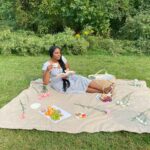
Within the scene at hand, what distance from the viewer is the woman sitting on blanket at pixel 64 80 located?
558cm

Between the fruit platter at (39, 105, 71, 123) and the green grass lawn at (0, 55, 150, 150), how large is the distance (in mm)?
349

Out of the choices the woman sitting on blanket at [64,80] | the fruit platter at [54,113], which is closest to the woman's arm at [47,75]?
the woman sitting on blanket at [64,80]

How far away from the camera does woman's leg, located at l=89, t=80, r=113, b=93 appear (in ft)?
18.1

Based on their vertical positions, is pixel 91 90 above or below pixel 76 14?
below

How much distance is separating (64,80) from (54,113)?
1002mm

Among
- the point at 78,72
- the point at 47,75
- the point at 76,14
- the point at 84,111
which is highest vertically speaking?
the point at 76,14

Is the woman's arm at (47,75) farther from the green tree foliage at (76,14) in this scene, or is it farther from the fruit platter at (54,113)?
the green tree foliage at (76,14)

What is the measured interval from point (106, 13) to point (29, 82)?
403 cm

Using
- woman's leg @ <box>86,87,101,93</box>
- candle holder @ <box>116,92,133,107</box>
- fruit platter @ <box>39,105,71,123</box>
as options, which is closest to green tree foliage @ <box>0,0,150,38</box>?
woman's leg @ <box>86,87,101,93</box>

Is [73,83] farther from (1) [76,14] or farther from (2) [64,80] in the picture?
(1) [76,14]

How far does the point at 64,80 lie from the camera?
5.70m

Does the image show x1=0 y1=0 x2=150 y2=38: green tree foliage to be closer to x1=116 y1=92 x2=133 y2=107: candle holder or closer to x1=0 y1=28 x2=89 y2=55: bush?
x1=0 y1=28 x2=89 y2=55: bush

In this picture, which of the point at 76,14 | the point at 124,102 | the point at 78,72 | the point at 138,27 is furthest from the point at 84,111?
the point at 76,14

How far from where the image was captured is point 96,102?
524 cm
